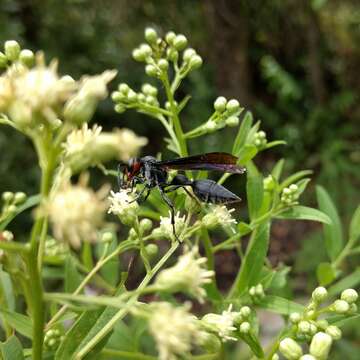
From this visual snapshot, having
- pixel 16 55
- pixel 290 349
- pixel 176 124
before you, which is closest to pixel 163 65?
pixel 176 124

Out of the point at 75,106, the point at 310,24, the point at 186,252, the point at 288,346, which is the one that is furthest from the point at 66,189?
the point at 310,24

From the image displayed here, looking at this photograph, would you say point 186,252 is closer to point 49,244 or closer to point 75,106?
point 75,106

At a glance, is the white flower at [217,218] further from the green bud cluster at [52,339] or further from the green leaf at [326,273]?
the green leaf at [326,273]

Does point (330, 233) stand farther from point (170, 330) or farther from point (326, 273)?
point (170, 330)

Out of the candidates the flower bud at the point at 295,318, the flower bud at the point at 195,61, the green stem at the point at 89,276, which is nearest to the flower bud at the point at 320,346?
the flower bud at the point at 295,318

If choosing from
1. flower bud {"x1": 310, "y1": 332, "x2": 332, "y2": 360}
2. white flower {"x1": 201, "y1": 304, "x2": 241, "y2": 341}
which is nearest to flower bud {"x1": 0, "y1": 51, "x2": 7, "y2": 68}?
white flower {"x1": 201, "y1": 304, "x2": 241, "y2": 341}

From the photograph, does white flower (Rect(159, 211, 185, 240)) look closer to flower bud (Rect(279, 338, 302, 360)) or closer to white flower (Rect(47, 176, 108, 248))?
flower bud (Rect(279, 338, 302, 360))
